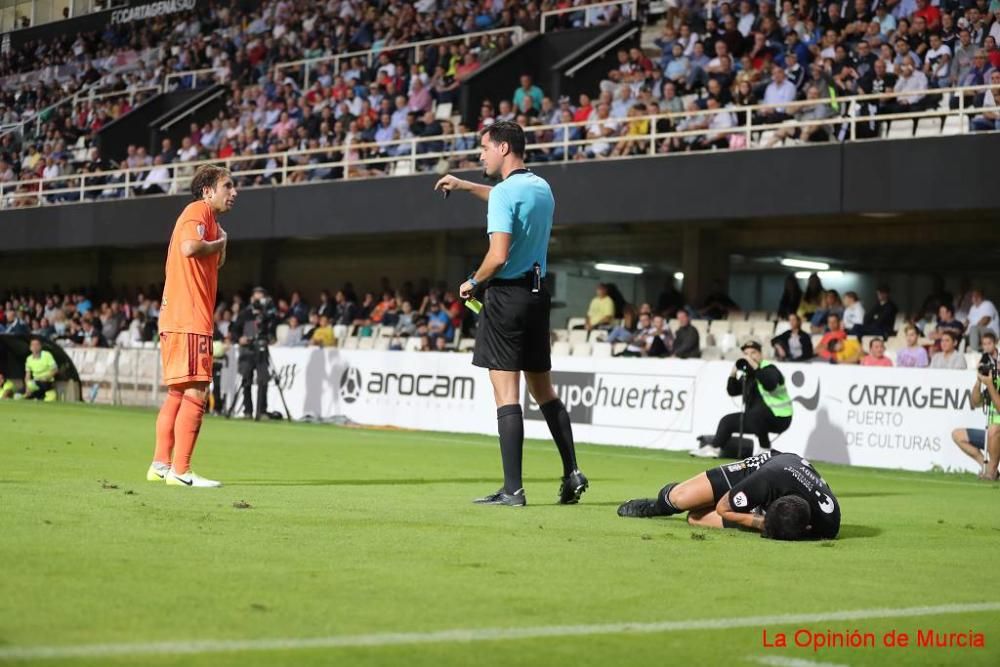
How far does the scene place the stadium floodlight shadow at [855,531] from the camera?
25.2ft

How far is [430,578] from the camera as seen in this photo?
5.40 meters

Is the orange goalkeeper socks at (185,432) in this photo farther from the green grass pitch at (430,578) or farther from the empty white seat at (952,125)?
the empty white seat at (952,125)

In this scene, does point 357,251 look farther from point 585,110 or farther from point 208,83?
point 585,110

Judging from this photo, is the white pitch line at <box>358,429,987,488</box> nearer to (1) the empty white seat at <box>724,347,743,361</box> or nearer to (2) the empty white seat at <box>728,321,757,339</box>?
(1) the empty white seat at <box>724,347,743,361</box>

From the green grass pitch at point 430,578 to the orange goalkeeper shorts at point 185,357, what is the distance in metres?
0.79

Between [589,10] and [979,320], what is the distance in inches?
506

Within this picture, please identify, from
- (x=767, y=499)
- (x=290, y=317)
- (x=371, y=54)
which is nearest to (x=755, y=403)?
(x=767, y=499)

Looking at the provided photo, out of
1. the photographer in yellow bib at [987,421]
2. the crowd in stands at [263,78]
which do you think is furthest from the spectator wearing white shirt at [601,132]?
the photographer in yellow bib at [987,421]

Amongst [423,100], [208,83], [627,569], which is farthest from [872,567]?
[208,83]

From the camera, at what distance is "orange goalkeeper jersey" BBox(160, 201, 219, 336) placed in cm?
923

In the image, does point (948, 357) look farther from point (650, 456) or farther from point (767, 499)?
point (767, 499)

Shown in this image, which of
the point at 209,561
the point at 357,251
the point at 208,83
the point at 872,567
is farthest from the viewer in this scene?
the point at 208,83

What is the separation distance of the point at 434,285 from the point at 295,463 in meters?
20.0

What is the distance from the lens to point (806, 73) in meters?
22.8
